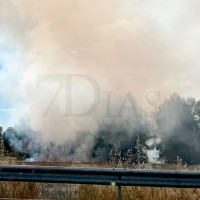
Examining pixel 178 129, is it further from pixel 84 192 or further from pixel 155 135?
pixel 84 192

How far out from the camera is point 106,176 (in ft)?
22.6

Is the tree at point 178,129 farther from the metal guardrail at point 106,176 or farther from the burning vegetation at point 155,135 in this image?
the metal guardrail at point 106,176

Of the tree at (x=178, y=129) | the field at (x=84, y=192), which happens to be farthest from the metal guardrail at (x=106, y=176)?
the tree at (x=178, y=129)

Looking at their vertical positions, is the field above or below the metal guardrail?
below

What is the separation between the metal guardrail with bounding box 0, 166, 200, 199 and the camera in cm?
664

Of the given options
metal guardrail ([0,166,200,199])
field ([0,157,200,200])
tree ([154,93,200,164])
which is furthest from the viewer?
tree ([154,93,200,164])

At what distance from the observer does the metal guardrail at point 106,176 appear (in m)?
6.64

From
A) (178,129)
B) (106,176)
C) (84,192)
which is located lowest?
(84,192)

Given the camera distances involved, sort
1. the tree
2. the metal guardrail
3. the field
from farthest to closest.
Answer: the tree
the field
the metal guardrail

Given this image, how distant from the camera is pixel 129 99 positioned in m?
75.6

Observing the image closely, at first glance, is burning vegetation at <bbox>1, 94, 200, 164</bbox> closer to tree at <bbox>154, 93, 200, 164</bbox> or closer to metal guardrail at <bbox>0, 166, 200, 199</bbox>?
tree at <bbox>154, 93, 200, 164</bbox>

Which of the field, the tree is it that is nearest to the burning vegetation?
the tree

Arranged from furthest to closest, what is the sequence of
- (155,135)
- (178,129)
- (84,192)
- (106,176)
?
(155,135) → (178,129) → (84,192) → (106,176)

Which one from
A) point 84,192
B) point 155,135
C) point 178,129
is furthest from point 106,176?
point 155,135
